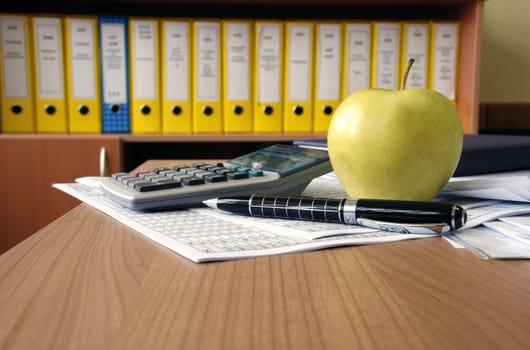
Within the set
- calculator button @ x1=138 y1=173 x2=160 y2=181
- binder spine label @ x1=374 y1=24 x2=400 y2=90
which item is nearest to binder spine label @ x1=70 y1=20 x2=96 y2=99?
binder spine label @ x1=374 y1=24 x2=400 y2=90

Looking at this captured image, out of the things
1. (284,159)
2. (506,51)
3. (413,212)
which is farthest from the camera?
(506,51)

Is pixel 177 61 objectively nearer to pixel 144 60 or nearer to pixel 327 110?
pixel 144 60

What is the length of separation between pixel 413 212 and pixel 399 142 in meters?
0.09

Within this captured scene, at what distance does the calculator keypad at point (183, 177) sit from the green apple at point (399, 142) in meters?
0.11

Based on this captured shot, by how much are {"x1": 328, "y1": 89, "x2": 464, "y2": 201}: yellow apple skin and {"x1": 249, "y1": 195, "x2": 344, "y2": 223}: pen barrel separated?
75 millimetres

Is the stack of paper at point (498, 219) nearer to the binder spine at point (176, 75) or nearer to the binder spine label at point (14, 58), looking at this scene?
the binder spine at point (176, 75)

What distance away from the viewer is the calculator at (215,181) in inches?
19.0

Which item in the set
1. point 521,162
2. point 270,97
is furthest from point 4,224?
point 521,162

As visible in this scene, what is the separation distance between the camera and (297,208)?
1.43 ft

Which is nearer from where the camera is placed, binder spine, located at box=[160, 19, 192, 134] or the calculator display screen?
the calculator display screen

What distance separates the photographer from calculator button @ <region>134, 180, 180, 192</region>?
0.49m

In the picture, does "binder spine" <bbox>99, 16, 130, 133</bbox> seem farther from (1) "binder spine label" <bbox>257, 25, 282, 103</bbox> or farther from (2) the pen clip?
(2) the pen clip

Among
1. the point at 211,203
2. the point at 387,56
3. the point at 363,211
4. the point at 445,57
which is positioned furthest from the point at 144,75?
the point at 363,211

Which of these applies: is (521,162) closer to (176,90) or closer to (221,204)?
(221,204)
